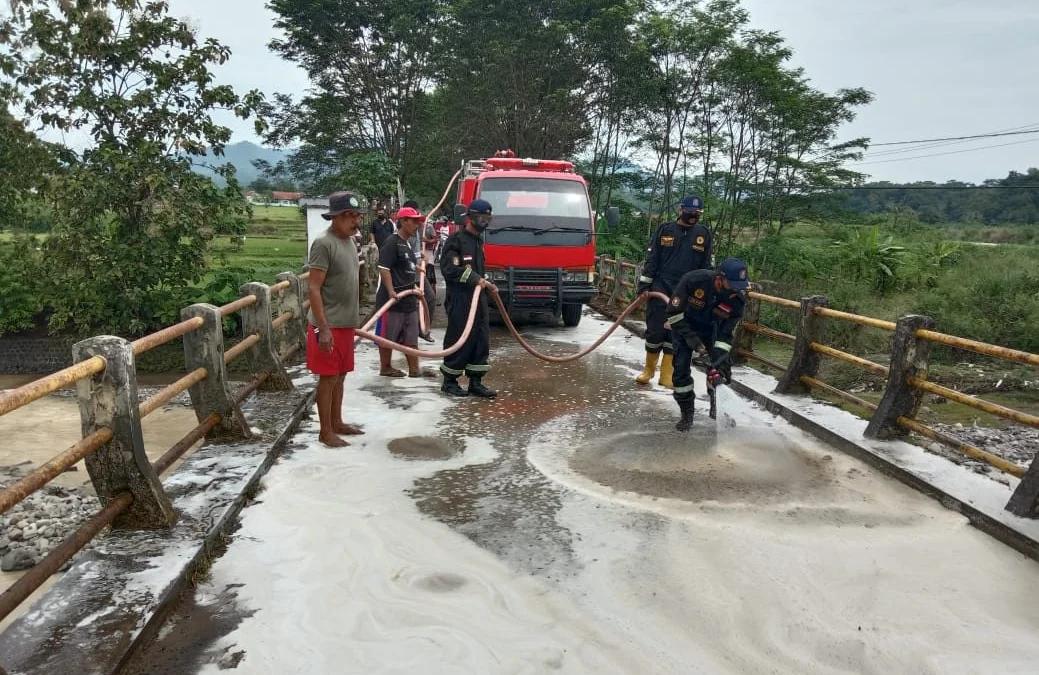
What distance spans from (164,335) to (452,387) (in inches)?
126

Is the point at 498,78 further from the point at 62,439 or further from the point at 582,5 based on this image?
the point at 62,439

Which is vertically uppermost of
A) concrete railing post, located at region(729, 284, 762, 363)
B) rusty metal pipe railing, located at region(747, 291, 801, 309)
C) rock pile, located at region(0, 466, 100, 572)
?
rusty metal pipe railing, located at region(747, 291, 801, 309)

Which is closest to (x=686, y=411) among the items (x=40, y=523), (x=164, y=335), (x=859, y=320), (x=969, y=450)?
(x=859, y=320)

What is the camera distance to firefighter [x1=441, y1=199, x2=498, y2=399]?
21.5 feet

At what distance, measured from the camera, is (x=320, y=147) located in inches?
1163

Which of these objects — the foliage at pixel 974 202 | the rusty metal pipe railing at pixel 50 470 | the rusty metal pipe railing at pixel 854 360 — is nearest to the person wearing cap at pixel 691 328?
the rusty metal pipe railing at pixel 854 360

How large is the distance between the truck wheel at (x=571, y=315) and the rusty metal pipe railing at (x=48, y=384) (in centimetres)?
814

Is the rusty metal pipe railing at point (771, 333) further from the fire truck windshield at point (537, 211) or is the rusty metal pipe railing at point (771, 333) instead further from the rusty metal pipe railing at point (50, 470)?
the rusty metal pipe railing at point (50, 470)

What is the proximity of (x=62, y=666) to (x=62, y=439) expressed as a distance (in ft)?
24.2

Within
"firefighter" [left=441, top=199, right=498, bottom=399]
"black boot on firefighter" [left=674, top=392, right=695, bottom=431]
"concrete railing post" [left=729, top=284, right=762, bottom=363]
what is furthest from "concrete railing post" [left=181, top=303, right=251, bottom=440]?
"concrete railing post" [left=729, top=284, right=762, bottom=363]

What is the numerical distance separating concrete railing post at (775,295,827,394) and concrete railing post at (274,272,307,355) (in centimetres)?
484

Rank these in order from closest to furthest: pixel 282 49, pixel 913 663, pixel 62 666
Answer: pixel 62 666 → pixel 913 663 → pixel 282 49

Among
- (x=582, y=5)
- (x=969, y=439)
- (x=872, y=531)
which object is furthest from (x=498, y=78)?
(x=872, y=531)

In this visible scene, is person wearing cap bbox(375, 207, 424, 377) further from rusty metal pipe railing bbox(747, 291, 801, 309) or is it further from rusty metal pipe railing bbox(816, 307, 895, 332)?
rusty metal pipe railing bbox(816, 307, 895, 332)
